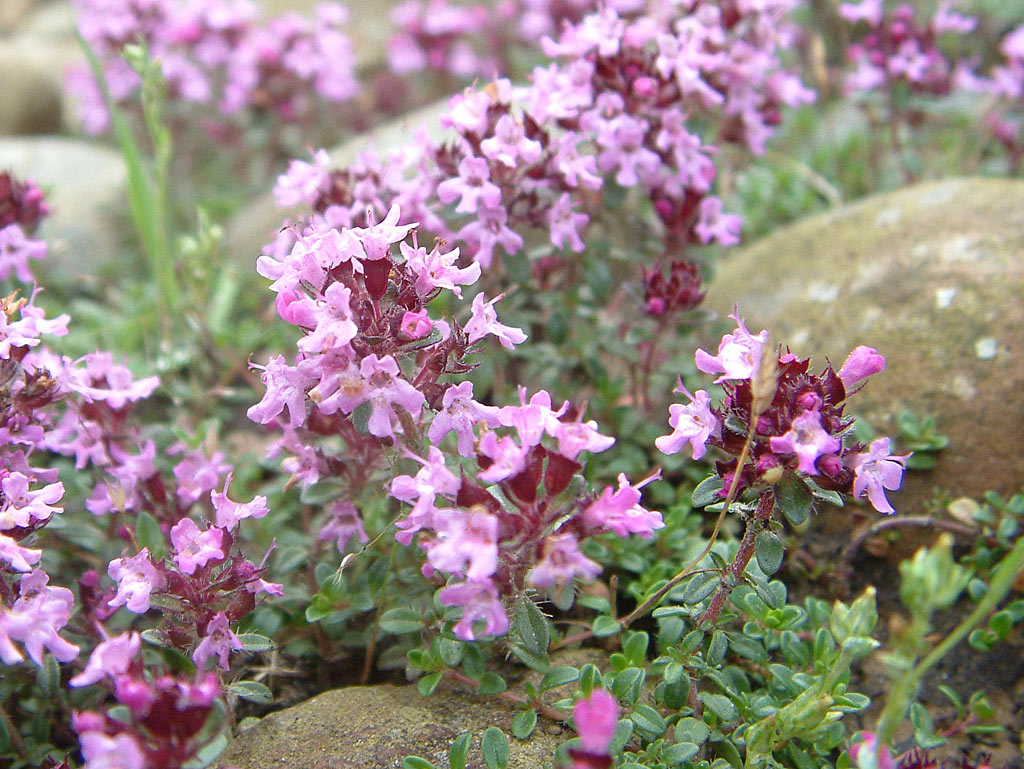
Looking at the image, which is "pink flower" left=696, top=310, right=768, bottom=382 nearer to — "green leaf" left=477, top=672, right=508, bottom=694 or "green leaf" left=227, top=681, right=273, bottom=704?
"green leaf" left=477, top=672, right=508, bottom=694

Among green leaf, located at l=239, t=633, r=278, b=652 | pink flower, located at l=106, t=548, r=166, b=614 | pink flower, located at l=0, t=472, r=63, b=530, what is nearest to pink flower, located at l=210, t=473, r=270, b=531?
pink flower, located at l=106, t=548, r=166, b=614

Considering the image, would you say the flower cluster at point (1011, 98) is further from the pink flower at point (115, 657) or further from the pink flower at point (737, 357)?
the pink flower at point (115, 657)

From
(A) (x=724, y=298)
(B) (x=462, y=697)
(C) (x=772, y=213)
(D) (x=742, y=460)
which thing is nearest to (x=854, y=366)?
(D) (x=742, y=460)

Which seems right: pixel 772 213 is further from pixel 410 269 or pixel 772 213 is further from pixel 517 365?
pixel 410 269

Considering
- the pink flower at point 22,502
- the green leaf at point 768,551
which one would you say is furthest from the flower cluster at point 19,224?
the green leaf at point 768,551

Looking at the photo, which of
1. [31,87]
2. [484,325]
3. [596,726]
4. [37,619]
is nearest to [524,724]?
[596,726]

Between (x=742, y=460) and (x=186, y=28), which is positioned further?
(x=186, y=28)
